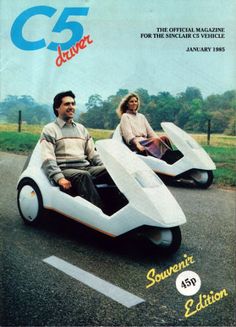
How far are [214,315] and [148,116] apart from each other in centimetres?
111

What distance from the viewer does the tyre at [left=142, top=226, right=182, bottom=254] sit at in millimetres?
1934

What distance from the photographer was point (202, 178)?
274 centimetres

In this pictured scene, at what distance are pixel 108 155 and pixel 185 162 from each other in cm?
90

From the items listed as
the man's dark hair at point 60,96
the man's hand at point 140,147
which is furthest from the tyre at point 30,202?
the man's hand at point 140,147

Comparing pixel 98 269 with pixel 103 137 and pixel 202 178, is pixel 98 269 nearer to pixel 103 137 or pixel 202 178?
pixel 103 137

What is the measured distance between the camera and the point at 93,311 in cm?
168

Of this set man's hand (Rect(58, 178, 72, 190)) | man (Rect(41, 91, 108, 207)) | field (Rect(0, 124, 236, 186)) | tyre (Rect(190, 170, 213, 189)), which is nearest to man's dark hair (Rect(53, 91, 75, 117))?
man (Rect(41, 91, 108, 207))

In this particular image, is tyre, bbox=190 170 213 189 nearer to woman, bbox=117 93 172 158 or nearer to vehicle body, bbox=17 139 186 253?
woman, bbox=117 93 172 158

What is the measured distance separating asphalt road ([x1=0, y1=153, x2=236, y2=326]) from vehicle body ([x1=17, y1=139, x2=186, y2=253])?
0.07 meters

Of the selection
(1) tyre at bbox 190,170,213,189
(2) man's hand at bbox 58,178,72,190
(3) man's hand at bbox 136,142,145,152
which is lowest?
(1) tyre at bbox 190,170,213,189

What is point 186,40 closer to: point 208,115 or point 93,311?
point 208,115

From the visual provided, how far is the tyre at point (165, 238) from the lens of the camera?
6.34 feet

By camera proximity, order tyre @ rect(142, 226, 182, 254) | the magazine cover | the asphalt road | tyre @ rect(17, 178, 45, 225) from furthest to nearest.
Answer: tyre @ rect(17, 178, 45, 225) → tyre @ rect(142, 226, 182, 254) → the magazine cover → the asphalt road

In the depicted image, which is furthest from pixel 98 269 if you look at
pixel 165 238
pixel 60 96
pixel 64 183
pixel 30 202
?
pixel 60 96
